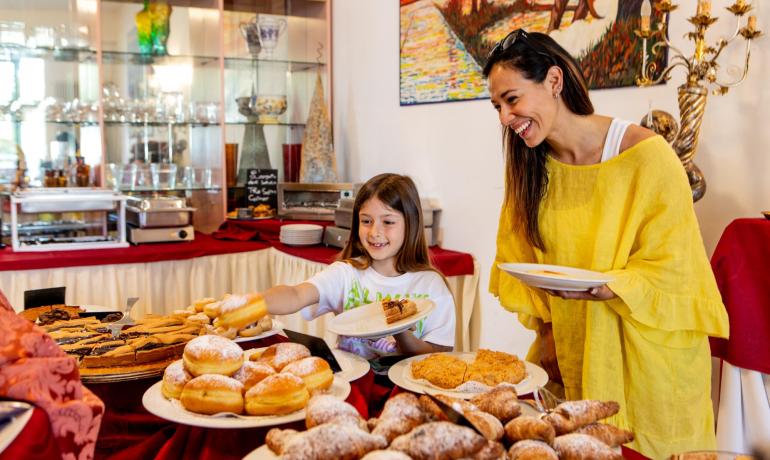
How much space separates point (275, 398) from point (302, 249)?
278 centimetres

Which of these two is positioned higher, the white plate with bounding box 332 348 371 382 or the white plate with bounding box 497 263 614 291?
the white plate with bounding box 497 263 614 291

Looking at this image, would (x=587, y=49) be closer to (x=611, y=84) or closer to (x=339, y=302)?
(x=611, y=84)

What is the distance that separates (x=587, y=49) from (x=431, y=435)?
7.84 feet

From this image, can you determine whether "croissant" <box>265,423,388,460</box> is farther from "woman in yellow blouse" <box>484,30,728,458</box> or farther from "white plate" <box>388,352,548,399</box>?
"woman in yellow blouse" <box>484,30,728,458</box>

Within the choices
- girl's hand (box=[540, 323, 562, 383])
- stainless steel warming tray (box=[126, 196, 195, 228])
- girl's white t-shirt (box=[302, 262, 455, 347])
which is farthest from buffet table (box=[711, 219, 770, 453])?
stainless steel warming tray (box=[126, 196, 195, 228])

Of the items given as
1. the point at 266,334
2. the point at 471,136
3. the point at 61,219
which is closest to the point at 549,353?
the point at 266,334

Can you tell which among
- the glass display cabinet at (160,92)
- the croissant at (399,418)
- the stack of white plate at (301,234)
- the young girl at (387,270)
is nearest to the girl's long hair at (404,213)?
the young girl at (387,270)

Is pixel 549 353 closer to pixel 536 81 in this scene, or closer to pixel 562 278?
pixel 562 278

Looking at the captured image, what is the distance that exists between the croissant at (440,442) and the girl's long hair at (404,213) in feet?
4.19

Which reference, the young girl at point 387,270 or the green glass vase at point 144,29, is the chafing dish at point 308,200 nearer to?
the green glass vase at point 144,29

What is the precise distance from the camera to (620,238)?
1.77 metres

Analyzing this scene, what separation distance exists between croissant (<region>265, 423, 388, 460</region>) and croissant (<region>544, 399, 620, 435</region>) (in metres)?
0.27

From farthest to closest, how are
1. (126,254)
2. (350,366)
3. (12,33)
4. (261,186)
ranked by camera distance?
(261,186) → (12,33) → (126,254) → (350,366)

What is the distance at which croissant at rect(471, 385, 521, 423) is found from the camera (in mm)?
1058
